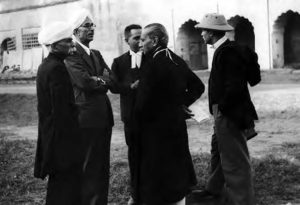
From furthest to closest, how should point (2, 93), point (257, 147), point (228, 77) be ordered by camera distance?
point (2, 93) < point (257, 147) < point (228, 77)

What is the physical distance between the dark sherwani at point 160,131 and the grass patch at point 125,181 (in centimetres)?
139

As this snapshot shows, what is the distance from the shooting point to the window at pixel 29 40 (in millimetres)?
23828

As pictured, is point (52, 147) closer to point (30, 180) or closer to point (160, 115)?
point (160, 115)

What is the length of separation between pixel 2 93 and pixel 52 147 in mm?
15792

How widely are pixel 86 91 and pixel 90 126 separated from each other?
0.32m

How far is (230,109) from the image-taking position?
14.6 feet

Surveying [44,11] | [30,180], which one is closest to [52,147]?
[30,180]

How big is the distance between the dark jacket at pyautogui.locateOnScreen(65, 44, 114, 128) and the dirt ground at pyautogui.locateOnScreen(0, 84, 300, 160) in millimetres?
3642

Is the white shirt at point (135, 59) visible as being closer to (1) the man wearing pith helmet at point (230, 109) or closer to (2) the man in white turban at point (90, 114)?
(2) the man in white turban at point (90, 114)

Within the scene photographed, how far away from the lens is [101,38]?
67.2 ft

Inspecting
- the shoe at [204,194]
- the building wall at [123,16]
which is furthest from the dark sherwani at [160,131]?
the building wall at [123,16]

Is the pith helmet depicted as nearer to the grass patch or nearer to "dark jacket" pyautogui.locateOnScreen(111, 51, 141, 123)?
"dark jacket" pyautogui.locateOnScreen(111, 51, 141, 123)

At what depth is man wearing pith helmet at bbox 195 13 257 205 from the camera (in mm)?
4418


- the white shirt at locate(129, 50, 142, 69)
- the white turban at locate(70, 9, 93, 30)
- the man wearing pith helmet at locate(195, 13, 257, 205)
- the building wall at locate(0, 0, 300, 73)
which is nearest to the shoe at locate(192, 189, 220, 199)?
the man wearing pith helmet at locate(195, 13, 257, 205)
